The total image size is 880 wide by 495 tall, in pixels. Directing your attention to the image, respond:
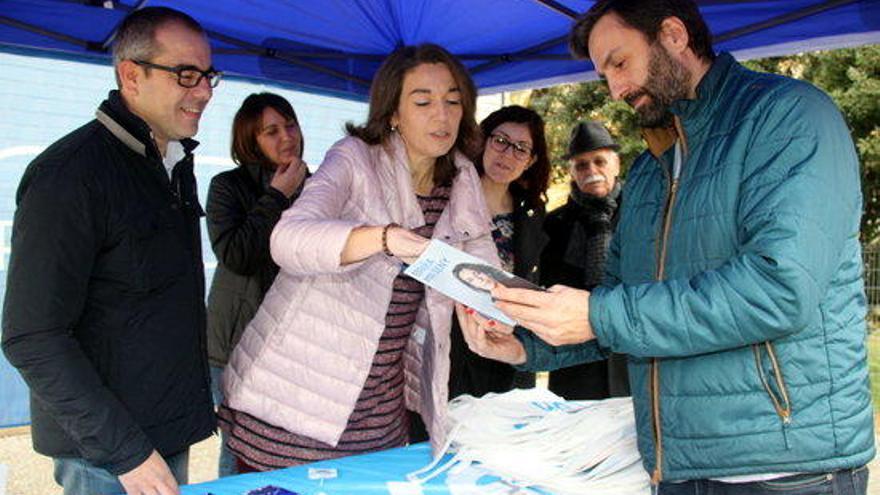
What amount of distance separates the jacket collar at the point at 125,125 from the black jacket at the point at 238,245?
1049 millimetres

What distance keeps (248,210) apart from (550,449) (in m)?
1.76

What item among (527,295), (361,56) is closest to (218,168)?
(361,56)

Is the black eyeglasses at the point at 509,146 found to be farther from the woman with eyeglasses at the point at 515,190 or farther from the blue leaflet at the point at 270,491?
the blue leaflet at the point at 270,491

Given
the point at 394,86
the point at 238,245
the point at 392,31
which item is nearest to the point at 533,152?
the point at 392,31

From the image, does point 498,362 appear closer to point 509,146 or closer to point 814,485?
point 509,146

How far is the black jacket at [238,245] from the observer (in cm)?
298

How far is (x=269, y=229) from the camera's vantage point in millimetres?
2961

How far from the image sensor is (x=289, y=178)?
3.05m

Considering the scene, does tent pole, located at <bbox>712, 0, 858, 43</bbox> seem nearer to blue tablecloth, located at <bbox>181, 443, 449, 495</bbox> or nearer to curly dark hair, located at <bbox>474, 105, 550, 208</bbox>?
curly dark hair, located at <bbox>474, 105, 550, 208</bbox>

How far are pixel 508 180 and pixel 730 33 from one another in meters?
1.13

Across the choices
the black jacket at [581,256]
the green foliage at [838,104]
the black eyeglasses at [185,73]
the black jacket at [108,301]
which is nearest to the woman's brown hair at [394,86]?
→ the black eyeglasses at [185,73]

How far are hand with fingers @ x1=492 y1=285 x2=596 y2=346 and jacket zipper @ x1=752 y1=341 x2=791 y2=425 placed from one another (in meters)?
0.29

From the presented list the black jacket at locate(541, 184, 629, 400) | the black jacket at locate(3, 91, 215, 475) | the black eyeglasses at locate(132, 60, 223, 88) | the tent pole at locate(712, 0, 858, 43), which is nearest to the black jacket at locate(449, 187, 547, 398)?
the black jacket at locate(541, 184, 629, 400)

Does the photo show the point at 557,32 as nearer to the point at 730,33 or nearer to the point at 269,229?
the point at 730,33
